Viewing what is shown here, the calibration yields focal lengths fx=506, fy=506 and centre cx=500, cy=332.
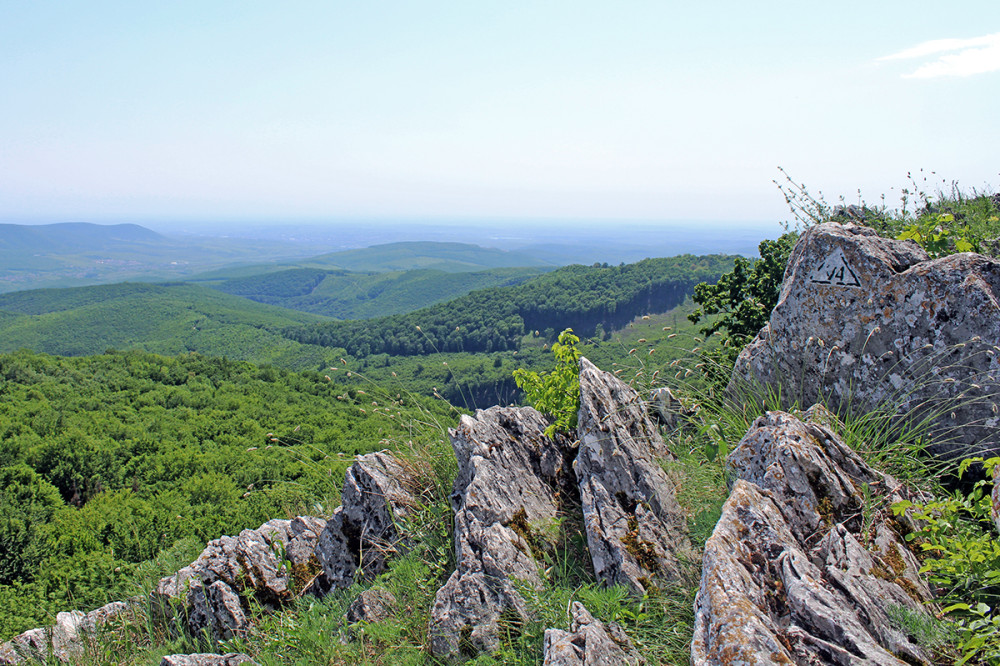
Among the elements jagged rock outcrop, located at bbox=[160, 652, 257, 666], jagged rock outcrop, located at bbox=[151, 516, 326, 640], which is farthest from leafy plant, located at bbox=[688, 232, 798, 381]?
jagged rock outcrop, located at bbox=[160, 652, 257, 666]

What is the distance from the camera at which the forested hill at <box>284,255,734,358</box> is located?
101938 millimetres

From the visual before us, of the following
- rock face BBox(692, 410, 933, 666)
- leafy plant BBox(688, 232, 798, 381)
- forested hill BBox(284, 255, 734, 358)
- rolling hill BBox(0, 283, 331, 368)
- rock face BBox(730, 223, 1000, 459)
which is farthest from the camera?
rolling hill BBox(0, 283, 331, 368)

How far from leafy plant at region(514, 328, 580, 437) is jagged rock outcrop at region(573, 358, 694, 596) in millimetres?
304

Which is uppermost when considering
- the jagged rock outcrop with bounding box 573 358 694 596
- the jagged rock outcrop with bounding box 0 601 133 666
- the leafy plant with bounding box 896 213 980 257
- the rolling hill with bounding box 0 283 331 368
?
the leafy plant with bounding box 896 213 980 257

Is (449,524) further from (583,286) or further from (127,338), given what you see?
(127,338)

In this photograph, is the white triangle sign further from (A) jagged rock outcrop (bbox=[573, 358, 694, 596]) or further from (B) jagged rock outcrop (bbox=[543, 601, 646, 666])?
(B) jagged rock outcrop (bbox=[543, 601, 646, 666])

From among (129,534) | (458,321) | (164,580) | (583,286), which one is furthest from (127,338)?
(164,580)

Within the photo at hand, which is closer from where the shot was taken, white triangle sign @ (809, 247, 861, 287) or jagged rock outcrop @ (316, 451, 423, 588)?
white triangle sign @ (809, 247, 861, 287)

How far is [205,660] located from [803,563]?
494cm

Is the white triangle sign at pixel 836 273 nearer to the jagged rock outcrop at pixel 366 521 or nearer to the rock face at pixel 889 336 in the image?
the rock face at pixel 889 336

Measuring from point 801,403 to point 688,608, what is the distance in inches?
102

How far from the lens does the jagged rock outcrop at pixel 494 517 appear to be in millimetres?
3887

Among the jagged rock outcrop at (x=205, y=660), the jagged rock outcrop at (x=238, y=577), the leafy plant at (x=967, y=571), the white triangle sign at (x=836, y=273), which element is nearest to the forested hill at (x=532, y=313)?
the jagged rock outcrop at (x=238, y=577)

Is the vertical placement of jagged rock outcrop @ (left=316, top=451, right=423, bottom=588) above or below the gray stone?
above
